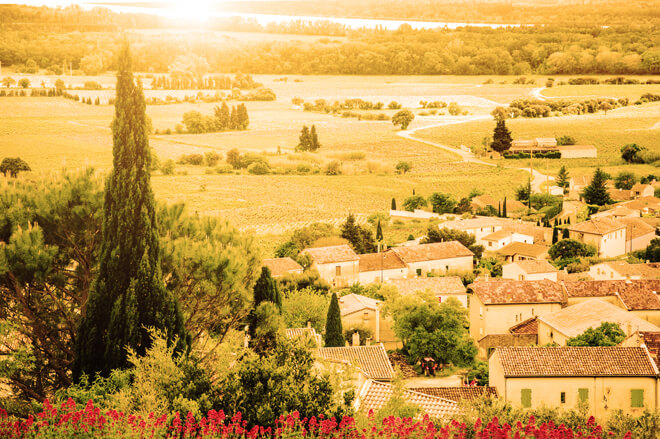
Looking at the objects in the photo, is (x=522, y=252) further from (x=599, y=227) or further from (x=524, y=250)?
(x=599, y=227)

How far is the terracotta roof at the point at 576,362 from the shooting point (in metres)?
13.2

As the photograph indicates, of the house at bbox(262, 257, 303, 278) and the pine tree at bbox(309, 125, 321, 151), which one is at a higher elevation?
the pine tree at bbox(309, 125, 321, 151)

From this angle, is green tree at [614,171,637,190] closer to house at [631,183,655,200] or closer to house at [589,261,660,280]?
house at [631,183,655,200]

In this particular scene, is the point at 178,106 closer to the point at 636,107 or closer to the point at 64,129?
the point at 64,129

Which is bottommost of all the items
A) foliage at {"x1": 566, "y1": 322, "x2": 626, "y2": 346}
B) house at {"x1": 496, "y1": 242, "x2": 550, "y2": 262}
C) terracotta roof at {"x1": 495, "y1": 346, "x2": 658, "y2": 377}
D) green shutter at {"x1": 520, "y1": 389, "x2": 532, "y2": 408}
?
house at {"x1": 496, "y1": 242, "x2": 550, "y2": 262}

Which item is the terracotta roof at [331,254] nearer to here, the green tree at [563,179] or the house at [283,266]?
the house at [283,266]

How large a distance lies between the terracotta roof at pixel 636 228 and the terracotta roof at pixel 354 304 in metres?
14.6

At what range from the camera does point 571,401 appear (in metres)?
13.2

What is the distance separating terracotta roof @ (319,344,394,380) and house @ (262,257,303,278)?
1000 centimetres

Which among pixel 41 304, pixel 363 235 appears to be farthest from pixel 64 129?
pixel 41 304

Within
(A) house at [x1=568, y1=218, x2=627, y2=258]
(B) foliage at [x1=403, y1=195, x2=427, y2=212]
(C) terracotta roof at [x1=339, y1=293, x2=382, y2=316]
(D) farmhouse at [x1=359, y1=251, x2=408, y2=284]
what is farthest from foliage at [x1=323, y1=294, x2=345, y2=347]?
Answer: (B) foliage at [x1=403, y1=195, x2=427, y2=212]

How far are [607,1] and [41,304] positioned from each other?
92693mm

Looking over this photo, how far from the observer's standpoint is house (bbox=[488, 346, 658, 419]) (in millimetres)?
13078

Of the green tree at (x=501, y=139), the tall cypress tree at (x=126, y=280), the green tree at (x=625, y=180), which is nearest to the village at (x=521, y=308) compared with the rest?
the tall cypress tree at (x=126, y=280)
